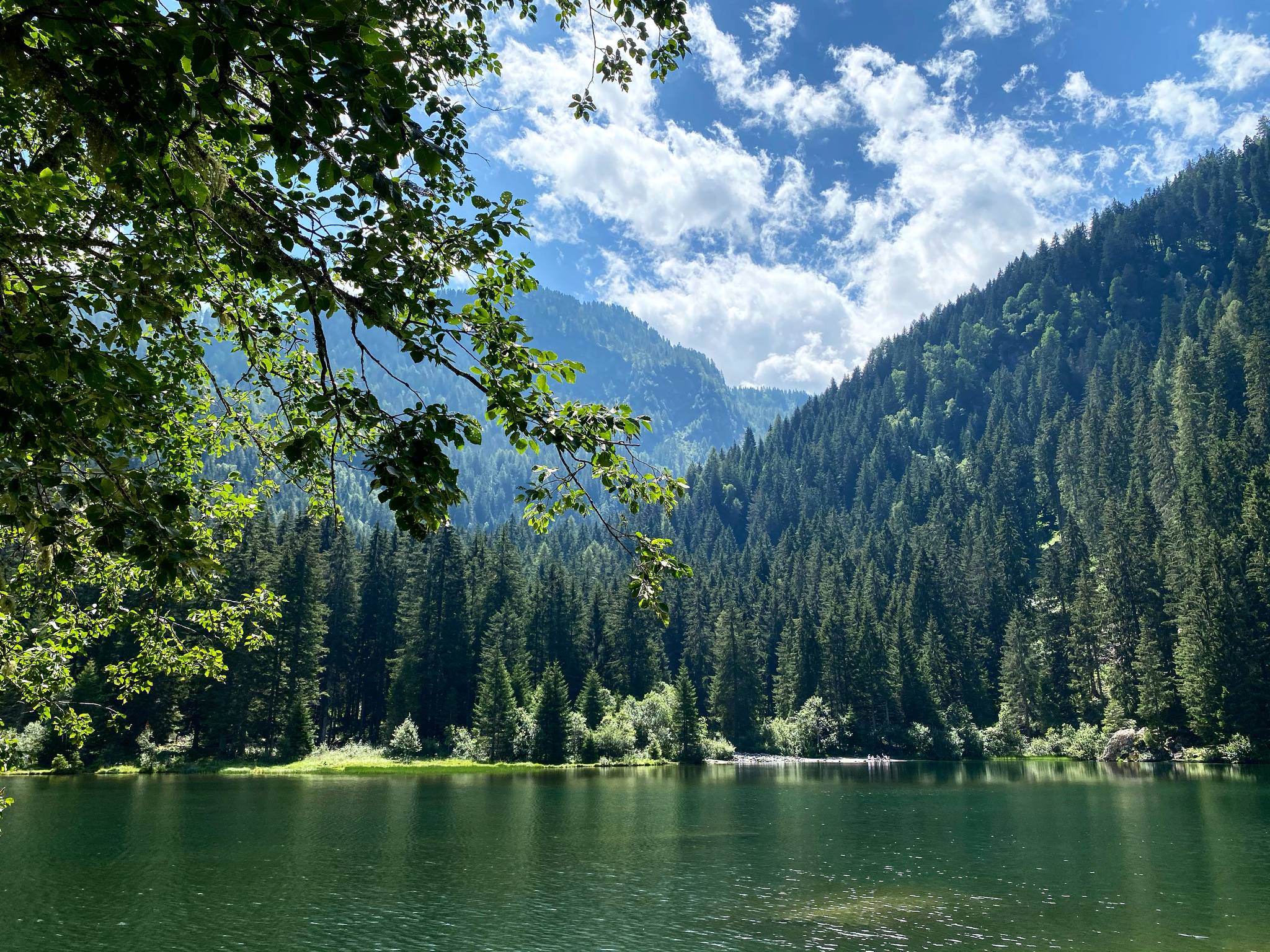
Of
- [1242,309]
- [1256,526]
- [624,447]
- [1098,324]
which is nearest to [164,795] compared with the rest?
[624,447]

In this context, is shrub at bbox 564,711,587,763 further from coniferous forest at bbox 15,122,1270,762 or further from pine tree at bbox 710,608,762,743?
pine tree at bbox 710,608,762,743

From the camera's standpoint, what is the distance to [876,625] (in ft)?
331

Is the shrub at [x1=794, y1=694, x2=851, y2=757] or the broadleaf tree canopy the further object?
the shrub at [x1=794, y1=694, x2=851, y2=757]

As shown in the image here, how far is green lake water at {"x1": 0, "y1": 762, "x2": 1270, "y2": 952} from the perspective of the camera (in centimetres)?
2038

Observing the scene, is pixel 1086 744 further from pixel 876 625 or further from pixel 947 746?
pixel 876 625

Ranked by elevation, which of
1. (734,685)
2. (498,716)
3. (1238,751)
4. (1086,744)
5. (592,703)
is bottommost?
(1086,744)

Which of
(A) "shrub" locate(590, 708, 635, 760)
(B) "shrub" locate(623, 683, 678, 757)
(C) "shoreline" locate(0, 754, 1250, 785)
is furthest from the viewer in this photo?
(B) "shrub" locate(623, 683, 678, 757)

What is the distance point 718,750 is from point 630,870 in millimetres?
59077

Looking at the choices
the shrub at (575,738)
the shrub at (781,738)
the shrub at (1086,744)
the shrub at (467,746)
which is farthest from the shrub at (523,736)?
the shrub at (1086,744)

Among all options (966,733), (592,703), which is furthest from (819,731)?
(592,703)

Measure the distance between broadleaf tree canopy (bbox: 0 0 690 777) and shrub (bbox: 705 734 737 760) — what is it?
82.8m

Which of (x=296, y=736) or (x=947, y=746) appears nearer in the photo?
(x=296, y=736)

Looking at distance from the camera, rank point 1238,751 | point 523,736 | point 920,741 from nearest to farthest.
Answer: point 1238,751, point 523,736, point 920,741

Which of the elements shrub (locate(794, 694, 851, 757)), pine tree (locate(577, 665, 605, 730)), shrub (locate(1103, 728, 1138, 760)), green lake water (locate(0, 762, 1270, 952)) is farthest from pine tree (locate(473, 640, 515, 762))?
shrub (locate(1103, 728, 1138, 760))
